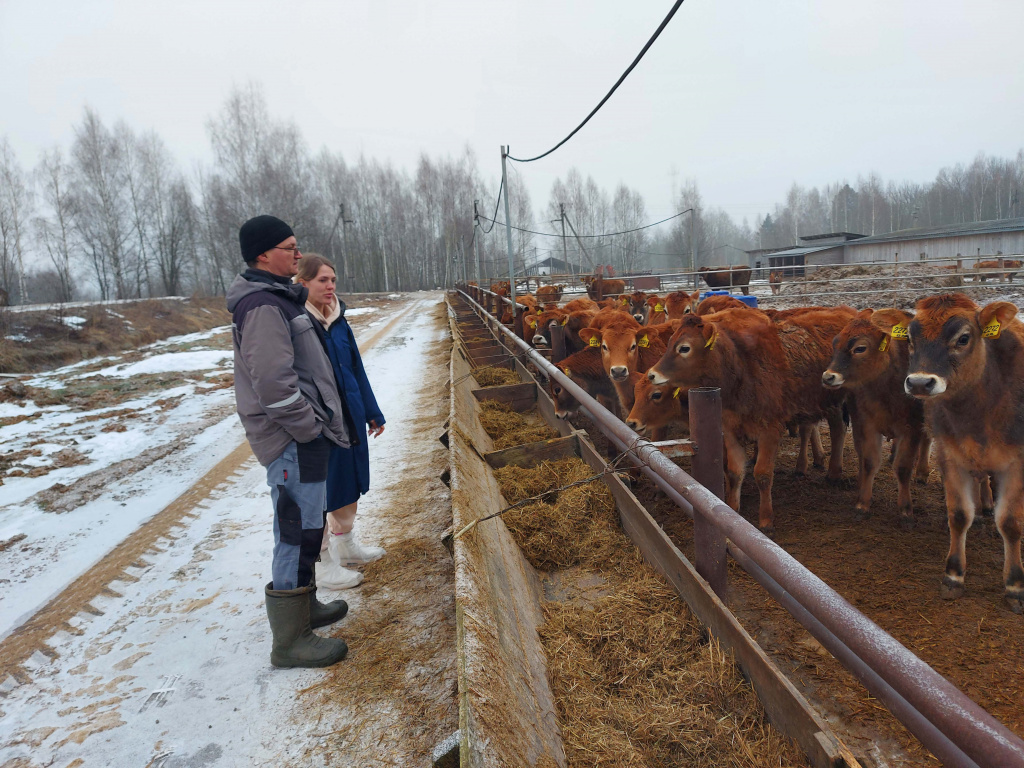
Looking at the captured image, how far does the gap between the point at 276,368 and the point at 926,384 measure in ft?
12.3

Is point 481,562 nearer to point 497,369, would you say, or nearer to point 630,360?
point 630,360

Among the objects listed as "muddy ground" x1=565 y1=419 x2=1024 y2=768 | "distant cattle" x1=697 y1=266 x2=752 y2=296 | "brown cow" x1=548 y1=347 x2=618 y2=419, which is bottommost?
"muddy ground" x1=565 y1=419 x2=1024 y2=768

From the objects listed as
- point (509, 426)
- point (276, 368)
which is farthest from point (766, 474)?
point (276, 368)

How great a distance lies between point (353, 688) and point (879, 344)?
4658mm

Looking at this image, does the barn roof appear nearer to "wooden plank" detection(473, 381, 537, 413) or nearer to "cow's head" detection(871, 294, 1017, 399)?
"wooden plank" detection(473, 381, 537, 413)

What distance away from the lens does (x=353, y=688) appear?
259 centimetres

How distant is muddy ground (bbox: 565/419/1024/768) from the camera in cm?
255

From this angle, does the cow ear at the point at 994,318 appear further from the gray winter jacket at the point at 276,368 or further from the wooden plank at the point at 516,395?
the wooden plank at the point at 516,395

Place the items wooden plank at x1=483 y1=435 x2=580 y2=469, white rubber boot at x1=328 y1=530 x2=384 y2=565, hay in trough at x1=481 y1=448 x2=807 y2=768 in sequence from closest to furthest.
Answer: hay in trough at x1=481 y1=448 x2=807 y2=768, white rubber boot at x1=328 y1=530 x2=384 y2=565, wooden plank at x1=483 y1=435 x2=580 y2=469

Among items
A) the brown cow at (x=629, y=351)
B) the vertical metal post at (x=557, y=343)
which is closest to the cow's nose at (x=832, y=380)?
the brown cow at (x=629, y=351)

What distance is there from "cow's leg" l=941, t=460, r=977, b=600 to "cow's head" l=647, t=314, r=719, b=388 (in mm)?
1859

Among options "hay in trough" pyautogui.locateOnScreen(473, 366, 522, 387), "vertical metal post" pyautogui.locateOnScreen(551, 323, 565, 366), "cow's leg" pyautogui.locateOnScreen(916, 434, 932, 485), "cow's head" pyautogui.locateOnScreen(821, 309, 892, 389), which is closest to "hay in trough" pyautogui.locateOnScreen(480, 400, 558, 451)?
"vertical metal post" pyautogui.locateOnScreen(551, 323, 565, 366)

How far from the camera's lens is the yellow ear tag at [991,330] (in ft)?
11.6

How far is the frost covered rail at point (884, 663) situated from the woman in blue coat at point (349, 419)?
1895 millimetres
